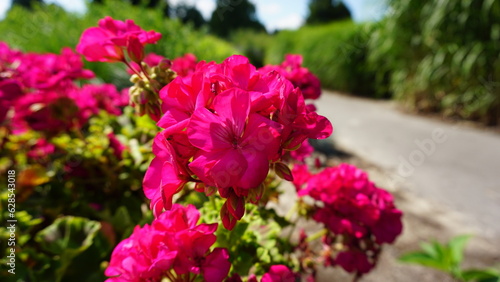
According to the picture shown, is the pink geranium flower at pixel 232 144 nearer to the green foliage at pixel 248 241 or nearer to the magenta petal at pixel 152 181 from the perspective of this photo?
the magenta petal at pixel 152 181

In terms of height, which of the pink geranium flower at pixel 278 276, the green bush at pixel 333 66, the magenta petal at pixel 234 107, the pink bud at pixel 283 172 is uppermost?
the magenta petal at pixel 234 107

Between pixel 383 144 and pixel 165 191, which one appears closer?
pixel 165 191

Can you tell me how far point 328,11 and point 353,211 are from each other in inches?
734

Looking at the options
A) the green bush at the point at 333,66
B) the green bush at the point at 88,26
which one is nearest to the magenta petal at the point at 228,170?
the green bush at the point at 88,26

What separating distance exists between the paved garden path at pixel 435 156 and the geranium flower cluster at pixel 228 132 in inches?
74.6

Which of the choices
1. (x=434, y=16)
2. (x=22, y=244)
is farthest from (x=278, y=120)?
(x=434, y=16)

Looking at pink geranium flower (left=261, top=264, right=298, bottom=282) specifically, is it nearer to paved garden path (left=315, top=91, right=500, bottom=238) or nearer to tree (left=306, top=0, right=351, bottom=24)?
paved garden path (left=315, top=91, right=500, bottom=238)

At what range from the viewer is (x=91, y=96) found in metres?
1.27

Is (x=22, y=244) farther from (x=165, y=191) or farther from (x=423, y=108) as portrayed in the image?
(x=423, y=108)

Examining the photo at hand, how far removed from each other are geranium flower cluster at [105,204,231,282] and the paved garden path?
6.12 ft

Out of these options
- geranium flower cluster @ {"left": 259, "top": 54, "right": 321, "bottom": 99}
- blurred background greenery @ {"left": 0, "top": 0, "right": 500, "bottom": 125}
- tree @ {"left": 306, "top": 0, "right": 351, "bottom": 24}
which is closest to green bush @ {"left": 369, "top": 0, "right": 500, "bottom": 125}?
blurred background greenery @ {"left": 0, "top": 0, "right": 500, "bottom": 125}

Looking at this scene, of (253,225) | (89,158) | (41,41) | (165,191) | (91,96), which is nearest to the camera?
(165,191)

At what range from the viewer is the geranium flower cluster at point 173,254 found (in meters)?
0.42

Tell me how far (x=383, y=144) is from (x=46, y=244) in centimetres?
313
